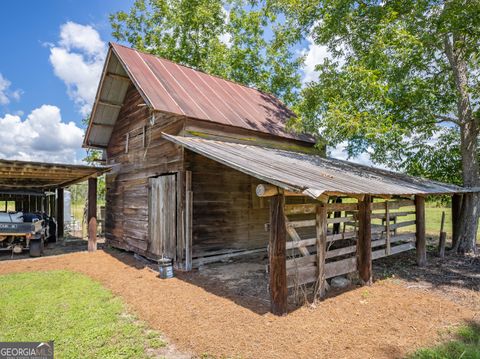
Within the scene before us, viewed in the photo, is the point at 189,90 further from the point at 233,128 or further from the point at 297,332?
the point at 297,332

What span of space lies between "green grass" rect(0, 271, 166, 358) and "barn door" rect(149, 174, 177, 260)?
2.22 meters

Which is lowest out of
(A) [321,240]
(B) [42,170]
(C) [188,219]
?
(A) [321,240]

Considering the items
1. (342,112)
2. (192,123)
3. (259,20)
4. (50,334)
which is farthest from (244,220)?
(259,20)

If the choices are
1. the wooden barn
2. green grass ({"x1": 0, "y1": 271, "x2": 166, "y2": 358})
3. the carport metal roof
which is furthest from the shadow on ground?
green grass ({"x1": 0, "y1": 271, "x2": 166, "y2": 358})

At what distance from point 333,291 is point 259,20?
2325 centimetres

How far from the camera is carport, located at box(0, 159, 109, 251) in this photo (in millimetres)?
10016

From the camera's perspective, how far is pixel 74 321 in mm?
5273

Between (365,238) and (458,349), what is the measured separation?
314 cm

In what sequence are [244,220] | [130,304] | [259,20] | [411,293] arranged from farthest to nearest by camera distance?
[259,20] < [244,220] < [411,293] < [130,304]

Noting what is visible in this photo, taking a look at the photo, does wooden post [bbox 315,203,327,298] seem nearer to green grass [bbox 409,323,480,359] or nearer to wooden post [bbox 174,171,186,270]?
green grass [bbox 409,323,480,359]

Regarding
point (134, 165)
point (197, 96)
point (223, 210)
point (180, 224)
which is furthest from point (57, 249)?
point (197, 96)

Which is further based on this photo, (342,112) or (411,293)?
(342,112)

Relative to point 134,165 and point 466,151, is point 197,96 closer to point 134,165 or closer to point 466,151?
point 134,165

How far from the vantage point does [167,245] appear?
921cm
